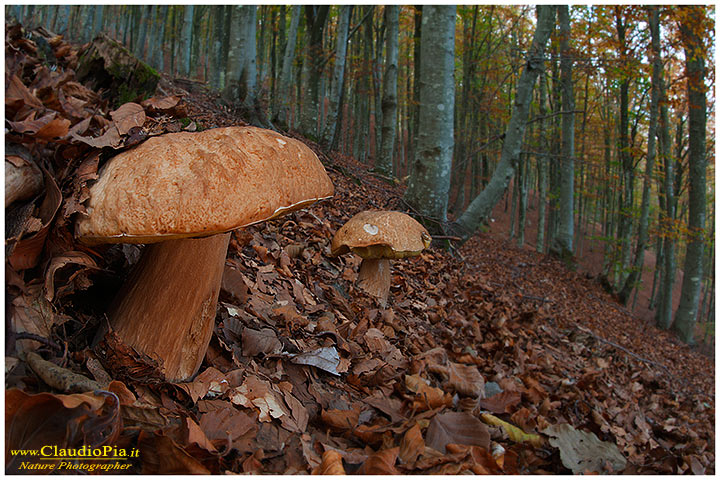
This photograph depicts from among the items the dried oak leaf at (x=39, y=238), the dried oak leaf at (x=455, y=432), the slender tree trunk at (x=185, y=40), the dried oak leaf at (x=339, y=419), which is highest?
the slender tree trunk at (x=185, y=40)

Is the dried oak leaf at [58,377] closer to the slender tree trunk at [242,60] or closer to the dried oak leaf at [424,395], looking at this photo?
the dried oak leaf at [424,395]

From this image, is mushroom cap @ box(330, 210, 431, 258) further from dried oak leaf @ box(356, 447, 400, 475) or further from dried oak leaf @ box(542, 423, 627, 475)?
dried oak leaf @ box(356, 447, 400, 475)

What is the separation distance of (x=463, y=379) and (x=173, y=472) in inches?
70.8

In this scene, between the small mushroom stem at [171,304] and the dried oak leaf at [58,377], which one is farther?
the small mushroom stem at [171,304]

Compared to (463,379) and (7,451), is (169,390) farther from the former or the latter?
(463,379)

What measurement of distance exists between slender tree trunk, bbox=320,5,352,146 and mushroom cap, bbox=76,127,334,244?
7.92 m

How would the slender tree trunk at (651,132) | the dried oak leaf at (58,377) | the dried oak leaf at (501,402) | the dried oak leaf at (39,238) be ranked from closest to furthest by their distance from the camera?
the dried oak leaf at (58,377) → the dried oak leaf at (39,238) → the dried oak leaf at (501,402) → the slender tree trunk at (651,132)

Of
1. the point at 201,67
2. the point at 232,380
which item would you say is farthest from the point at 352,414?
the point at 201,67

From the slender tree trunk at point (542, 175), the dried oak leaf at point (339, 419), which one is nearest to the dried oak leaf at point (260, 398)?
the dried oak leaf at point (339, 419)

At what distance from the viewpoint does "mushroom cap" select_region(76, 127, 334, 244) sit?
1.22m

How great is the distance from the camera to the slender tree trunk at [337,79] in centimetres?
973

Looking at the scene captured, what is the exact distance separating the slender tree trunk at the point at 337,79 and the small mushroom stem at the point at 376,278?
6.08 m

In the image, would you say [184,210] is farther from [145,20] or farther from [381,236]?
[145,20]

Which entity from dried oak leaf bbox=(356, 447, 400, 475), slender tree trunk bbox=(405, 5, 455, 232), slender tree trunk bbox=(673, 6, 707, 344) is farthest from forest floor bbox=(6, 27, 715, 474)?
slender tree trunk bbox=(673, 6, 707, 344)
